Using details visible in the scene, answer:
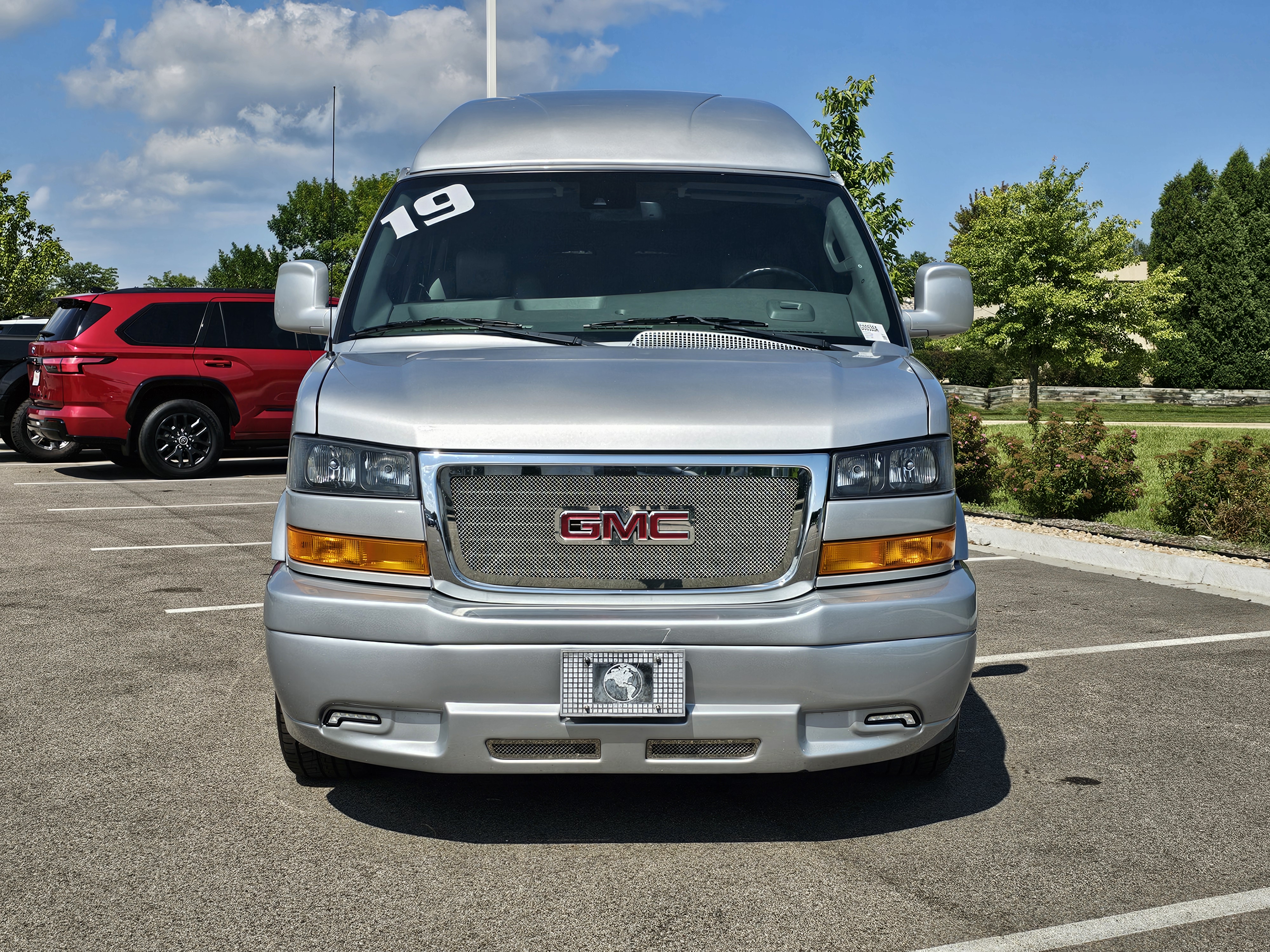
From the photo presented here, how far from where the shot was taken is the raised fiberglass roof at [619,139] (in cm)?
490

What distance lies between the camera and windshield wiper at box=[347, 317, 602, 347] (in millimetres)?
4090

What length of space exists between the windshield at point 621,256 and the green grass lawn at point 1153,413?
22321 mm

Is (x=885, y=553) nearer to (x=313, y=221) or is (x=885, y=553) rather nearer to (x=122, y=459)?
(x=122, y=459)

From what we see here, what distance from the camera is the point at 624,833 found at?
378 centimetres

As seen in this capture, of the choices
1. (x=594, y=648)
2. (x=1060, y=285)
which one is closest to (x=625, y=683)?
(x=594, y=648)

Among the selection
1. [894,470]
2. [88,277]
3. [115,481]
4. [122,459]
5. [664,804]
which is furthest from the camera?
[88,277]

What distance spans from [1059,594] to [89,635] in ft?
18.6

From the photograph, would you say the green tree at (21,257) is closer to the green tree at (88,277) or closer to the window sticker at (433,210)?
the window sticker at (433,210)

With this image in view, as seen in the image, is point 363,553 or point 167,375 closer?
point 363,553

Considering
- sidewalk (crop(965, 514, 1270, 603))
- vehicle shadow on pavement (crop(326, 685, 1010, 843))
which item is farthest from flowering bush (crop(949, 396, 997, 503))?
vehicle shadow on pavement (crop(326, 685, 1010, 843))

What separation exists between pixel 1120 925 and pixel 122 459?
14645 mm

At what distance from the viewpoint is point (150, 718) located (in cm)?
502

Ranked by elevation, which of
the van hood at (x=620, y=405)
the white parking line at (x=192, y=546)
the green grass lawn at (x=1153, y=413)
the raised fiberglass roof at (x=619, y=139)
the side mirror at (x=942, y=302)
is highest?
the raised fiberglass roof at (x=619, y=139)

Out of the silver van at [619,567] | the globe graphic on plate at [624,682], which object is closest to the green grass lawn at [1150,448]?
the silver van at [619,567]
